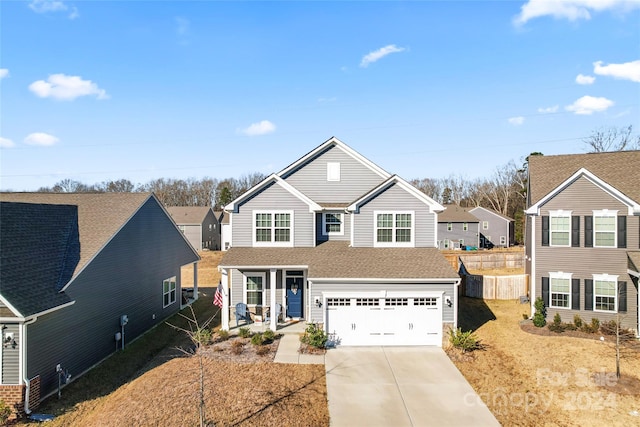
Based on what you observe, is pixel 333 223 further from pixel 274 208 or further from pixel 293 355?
pixel 293 355

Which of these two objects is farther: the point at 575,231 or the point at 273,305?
the point at 575,231

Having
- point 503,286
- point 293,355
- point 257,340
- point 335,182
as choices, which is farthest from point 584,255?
point 257,340

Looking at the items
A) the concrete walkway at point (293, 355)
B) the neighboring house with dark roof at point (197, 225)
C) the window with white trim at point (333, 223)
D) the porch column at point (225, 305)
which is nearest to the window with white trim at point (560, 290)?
the window with white trim at point (333, 223)

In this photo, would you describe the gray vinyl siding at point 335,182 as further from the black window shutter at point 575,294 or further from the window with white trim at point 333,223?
the black window shutter at point 575,294

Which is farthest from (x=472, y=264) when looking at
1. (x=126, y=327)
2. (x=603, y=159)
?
(x=126, y=327)

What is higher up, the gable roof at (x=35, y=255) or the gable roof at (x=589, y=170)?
the gable roof at (x=589, y=170)

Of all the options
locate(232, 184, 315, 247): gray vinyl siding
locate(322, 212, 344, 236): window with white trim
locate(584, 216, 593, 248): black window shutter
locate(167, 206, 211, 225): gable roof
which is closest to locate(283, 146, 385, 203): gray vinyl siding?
locate(322, 212, 344, 236): window with white trim
